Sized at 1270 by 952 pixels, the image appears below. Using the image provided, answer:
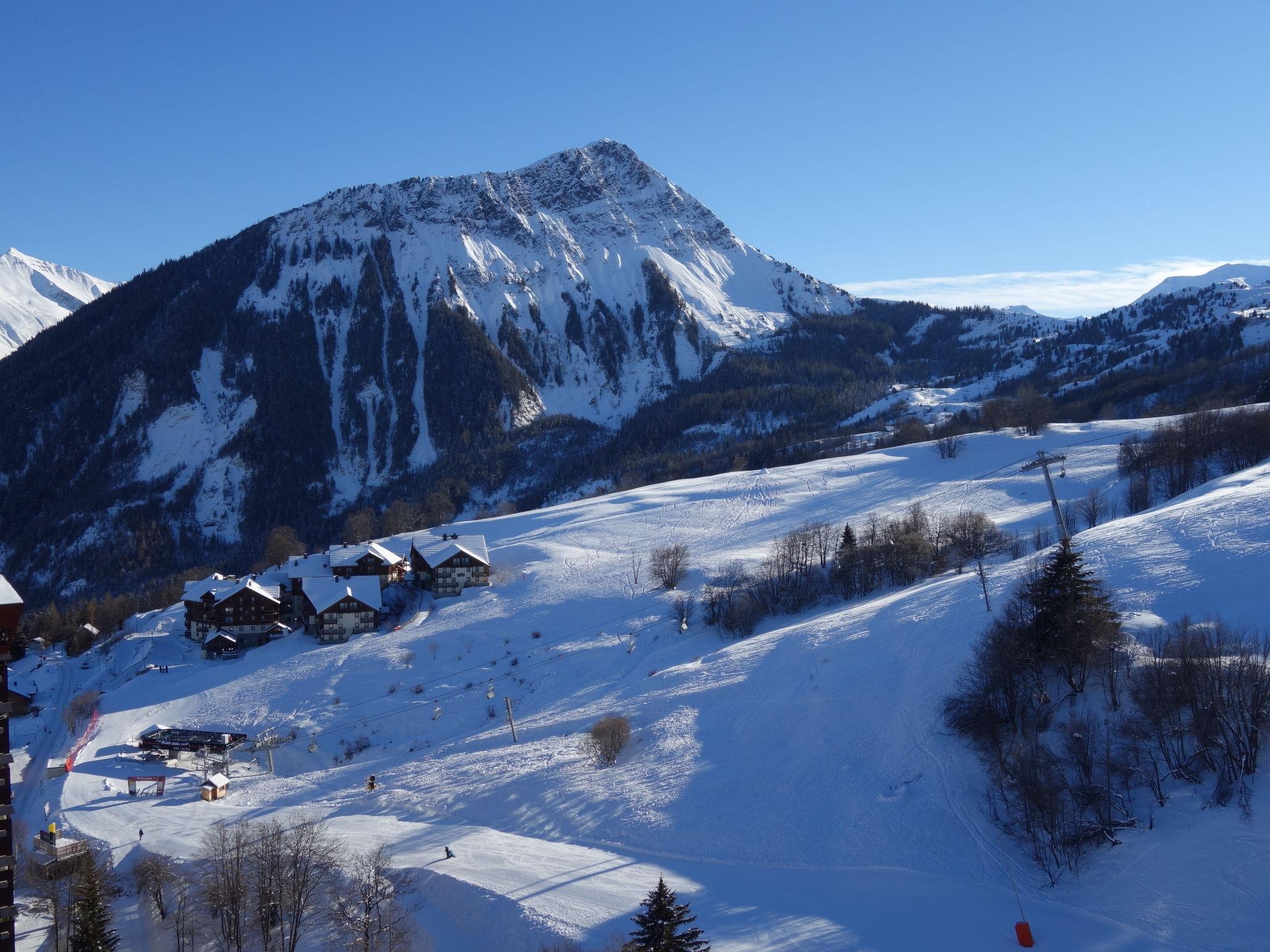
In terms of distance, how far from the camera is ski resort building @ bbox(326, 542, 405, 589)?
70250 mm

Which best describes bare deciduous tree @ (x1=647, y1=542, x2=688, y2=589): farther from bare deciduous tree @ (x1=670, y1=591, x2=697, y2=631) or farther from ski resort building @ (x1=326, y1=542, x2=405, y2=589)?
ski resort building @ (x1=326, y1=542, x2=405, y2=589)

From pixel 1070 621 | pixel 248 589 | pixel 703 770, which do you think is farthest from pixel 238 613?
pixel 1070 621

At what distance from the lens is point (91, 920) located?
21516 mm

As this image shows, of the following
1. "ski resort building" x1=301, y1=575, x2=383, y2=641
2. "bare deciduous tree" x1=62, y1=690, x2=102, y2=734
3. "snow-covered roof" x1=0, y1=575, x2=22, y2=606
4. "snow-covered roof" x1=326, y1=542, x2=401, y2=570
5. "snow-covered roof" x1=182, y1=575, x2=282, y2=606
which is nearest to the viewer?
"snow-covered roof" x1=0, y1=575, x2=22, y2=606

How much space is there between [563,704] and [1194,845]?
31.4 m

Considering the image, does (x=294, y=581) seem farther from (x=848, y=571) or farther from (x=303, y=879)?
(x=303, y=879)

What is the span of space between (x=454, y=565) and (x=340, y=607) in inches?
388

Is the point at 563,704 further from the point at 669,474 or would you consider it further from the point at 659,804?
the point at 669,474

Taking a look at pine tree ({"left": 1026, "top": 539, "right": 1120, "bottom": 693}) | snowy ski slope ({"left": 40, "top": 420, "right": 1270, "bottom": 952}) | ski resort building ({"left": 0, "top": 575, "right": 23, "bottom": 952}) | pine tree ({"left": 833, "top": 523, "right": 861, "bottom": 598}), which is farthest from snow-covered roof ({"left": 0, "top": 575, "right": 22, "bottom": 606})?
pine tree ({"left": 833, "top": 523, "right": 861, "bottom": 598})

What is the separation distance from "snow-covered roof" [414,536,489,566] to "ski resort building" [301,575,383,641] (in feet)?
17.9

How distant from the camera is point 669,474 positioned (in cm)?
13212

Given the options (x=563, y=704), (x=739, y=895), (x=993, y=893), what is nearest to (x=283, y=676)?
(x=563, y=704)

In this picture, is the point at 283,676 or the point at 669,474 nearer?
the point at 283,676

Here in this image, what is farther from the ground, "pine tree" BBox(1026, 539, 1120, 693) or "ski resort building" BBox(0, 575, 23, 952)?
"ski resort building" BBox(0, 575, 23, 952)
